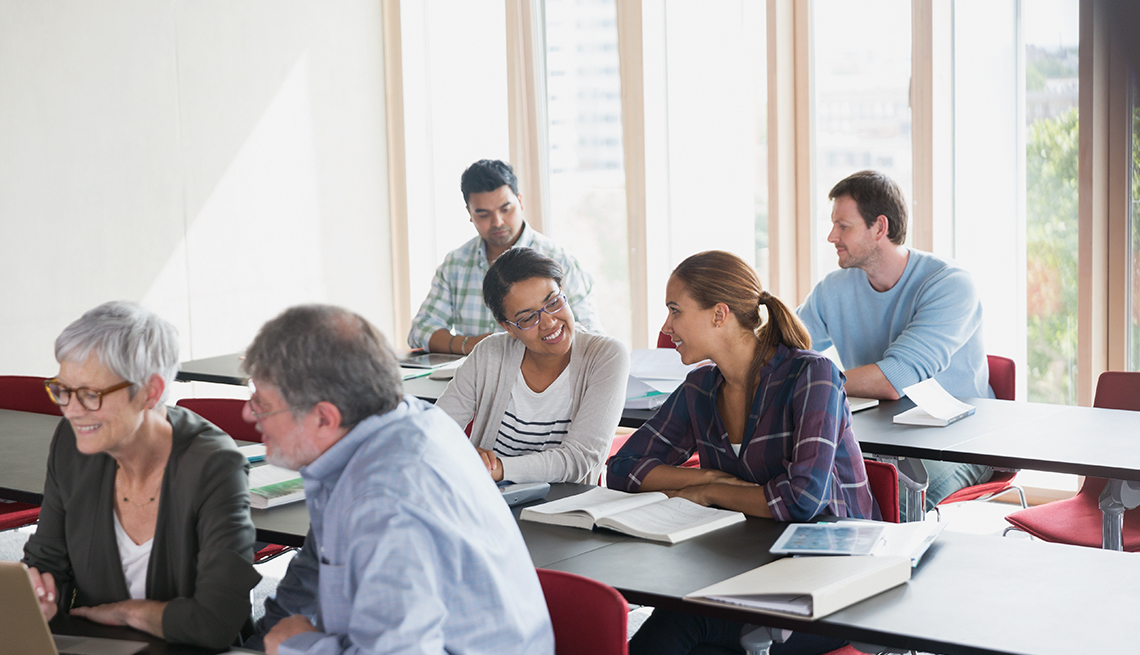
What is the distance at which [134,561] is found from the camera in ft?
6.56

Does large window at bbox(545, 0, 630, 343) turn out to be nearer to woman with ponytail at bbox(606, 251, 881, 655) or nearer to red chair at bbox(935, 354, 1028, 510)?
red chair at bbox(935, 354, 1028, 510)

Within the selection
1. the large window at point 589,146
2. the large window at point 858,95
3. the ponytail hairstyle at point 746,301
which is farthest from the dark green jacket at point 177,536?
the large window at point 589,146

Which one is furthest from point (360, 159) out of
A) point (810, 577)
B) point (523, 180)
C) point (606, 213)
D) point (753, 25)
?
point (810, 577)

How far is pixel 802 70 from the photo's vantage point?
211 inches

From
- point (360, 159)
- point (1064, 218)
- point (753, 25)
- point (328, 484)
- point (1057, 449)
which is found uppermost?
point (753, 25)

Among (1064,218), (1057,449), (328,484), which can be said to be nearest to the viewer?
(328,484)

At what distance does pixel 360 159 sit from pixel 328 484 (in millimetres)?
5538

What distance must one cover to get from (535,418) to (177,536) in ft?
4.32

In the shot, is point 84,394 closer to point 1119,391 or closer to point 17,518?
point 17,518

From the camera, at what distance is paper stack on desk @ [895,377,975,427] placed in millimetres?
3238

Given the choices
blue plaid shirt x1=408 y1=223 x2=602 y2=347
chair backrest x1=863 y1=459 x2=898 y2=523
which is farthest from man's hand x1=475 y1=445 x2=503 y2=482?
blue plaid shirt x1=408 y1=223 x2=602 y2=347

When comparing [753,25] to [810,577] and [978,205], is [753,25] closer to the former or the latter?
[978,205]

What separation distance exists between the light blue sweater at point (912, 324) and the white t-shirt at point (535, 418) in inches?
34.8

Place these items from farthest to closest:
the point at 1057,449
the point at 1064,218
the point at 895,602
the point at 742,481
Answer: the point at 1064,218 < the point at 1057,449 < the point at 742,481 < the point at 895,602
